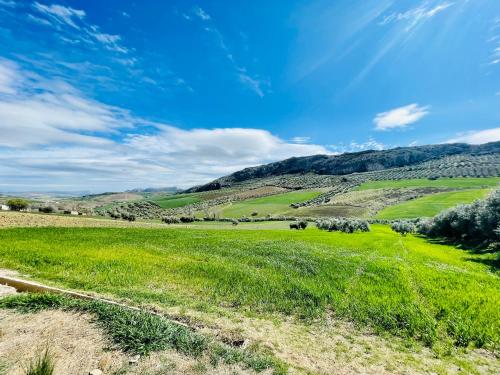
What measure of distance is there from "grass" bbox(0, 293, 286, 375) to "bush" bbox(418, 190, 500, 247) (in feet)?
99.9

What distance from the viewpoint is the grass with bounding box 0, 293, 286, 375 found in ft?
25.1

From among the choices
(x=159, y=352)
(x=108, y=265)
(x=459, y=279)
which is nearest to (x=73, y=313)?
(x=159, y=352)

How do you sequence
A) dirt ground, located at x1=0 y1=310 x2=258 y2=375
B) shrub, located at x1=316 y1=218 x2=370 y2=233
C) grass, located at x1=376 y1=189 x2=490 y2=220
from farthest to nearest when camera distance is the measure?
grass, located at x1=376 y1=189 x2=490 y2=220
shrub, located at x1=316 y1=218 x2=370 y2=233
dirt ground, located at x1=0 y1=310 x2=258 y2=375

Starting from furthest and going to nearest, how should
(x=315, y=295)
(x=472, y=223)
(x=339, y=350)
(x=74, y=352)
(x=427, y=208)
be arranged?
(x=427, y=208) → (x=472, y=223) → (x=315, y=295) → (x=339, y=350) → (x=74, y=352)

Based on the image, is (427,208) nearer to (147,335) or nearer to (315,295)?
(315,295)

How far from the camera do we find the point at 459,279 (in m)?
16.4

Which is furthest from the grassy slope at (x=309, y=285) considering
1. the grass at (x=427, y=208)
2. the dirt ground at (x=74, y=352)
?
the grass at (x=427, y=208)

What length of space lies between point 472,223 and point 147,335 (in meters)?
44.8

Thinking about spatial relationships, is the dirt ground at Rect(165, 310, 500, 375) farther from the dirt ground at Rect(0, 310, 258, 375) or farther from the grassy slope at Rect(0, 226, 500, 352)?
A: the dirt ground at Rect(0, 310, 258, 375)

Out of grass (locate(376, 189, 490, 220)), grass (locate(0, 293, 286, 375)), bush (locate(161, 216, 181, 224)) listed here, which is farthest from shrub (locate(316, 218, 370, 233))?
grass (locate(0, 293, 286, 375))

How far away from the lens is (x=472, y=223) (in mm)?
37344

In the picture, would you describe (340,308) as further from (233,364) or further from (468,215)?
(468,215)

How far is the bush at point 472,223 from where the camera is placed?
3212 centimetres

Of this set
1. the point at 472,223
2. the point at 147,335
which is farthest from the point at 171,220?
the point at 147,335
